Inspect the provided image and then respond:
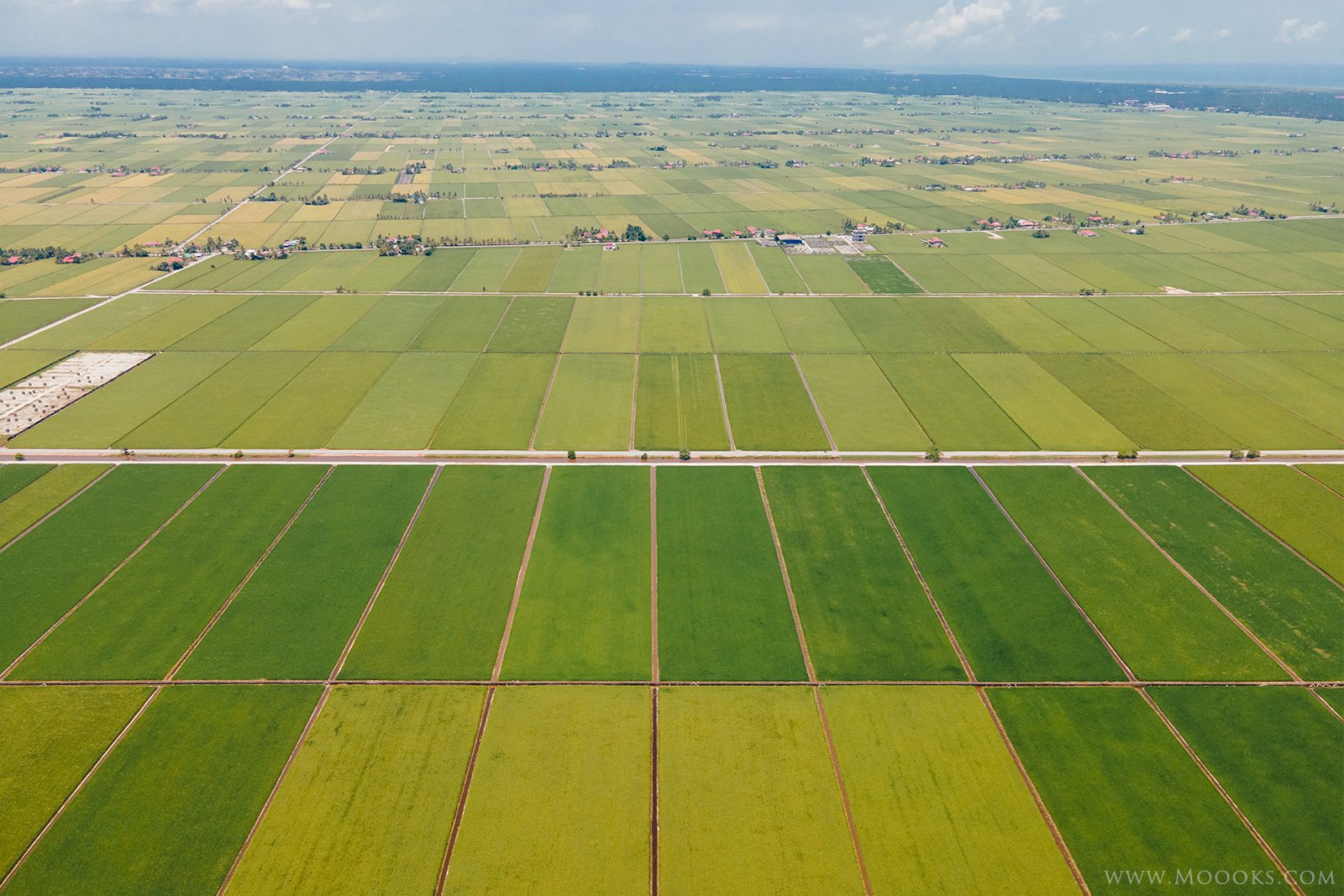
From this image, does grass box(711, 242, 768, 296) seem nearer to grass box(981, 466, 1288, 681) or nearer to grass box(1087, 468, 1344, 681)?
grass box(981, 466, 1288, 681)

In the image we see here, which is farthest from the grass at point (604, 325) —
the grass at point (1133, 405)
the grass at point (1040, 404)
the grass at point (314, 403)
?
the grass at point (1133, 405)

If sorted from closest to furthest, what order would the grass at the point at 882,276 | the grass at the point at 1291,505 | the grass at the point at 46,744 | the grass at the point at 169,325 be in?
the grass at the point at 46,744 < the grass at the point at 1291,505 < the grass at the point at 169,325 < the grass at the point at 882,276

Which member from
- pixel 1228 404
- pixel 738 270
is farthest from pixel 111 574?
pixel 1228 404

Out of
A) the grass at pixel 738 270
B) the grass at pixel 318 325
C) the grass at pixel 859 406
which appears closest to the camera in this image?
the grass at pixel 859 406

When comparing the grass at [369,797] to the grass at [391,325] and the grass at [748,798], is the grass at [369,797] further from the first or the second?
the grass at [391,325]

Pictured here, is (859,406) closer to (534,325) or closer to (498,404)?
(498,404)

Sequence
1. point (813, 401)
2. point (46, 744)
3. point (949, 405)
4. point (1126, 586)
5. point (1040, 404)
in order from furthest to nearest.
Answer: point (813, 401) < point (949, 405) < point (1040, 404) < point (1126, 586) < point (46, 744)

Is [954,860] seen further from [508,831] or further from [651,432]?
[651,432]
